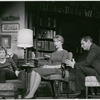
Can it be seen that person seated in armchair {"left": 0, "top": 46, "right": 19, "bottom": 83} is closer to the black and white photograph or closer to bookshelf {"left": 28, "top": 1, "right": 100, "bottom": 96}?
the black and white photograph

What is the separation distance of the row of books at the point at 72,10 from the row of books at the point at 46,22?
1.01ft

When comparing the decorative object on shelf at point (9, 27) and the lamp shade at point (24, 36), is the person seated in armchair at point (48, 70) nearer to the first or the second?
the lamp shade at point (24, 36)

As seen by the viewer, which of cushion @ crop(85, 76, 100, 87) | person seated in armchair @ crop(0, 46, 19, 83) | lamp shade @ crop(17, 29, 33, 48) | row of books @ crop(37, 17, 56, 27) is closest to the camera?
cushion @ crop(85, 76, 100, 87)

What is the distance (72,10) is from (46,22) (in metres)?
1.10

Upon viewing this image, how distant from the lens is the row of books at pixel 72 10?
7.00 m

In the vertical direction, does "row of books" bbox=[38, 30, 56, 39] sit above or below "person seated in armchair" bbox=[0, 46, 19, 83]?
above

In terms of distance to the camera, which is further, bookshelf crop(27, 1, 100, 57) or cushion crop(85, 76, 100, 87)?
bookshelf crop(27, 1, 100, 57)

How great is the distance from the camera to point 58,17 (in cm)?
725

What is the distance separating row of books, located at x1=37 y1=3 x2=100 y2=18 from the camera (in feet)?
23.0

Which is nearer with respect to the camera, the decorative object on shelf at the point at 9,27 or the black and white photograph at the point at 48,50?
the black and white photograph at the point at 48,50

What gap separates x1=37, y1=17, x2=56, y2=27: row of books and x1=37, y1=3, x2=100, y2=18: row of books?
1.01 feet

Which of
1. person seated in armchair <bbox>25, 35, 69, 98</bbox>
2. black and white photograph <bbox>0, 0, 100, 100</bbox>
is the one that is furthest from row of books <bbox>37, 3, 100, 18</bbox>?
person seated in armchair <bbox>25, 35, 69, 98</bbox>

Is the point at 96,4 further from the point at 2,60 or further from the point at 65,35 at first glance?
the point at 2,60

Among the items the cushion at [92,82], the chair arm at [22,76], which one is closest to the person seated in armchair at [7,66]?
the chair arm at [22,76]
